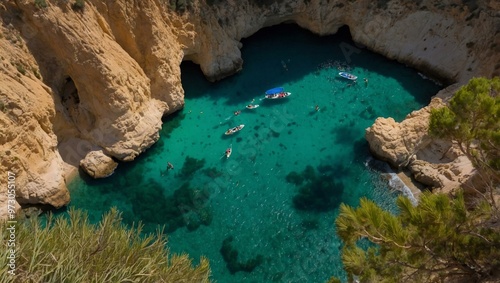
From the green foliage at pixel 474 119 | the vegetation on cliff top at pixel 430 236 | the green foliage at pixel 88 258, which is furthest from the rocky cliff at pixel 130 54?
the vegetation on cliff top at pixel 430 236

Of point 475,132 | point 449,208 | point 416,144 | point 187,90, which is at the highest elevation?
point 475,132

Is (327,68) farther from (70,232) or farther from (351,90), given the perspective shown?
(70,232)

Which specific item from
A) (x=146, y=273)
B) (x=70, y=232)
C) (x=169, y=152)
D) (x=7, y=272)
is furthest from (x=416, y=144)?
(x=7, y=272)

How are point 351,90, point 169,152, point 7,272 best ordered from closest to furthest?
1. point 7,272
2. point 169,152
3. point 351,90

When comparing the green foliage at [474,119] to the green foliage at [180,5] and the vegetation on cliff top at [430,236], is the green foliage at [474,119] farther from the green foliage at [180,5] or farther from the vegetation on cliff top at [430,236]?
the green foliage at [180,5]

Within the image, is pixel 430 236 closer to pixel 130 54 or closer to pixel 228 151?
pixel 228 151
